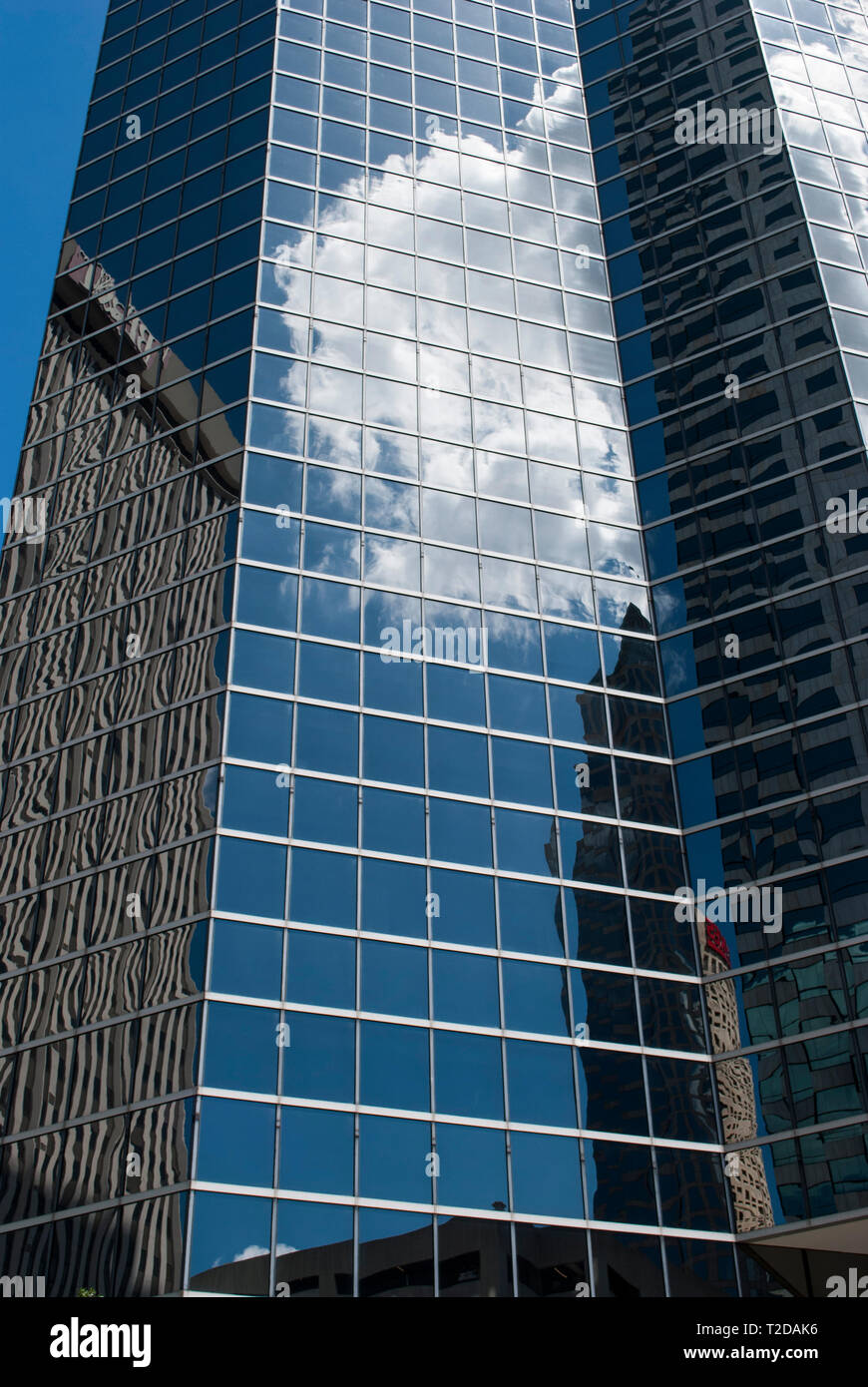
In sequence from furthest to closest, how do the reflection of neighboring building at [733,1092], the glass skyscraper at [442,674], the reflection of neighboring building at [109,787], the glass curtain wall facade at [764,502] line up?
the glass curtain wall facade at [764,502]
the reflection of neighboring building at [733,1092]
the glass skyscraper at [442,674]
the reflection of neighboring building at [109,787]

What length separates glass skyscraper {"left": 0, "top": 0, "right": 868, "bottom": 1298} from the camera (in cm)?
3316

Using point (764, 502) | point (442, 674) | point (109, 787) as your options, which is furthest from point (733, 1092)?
point (109, 787)

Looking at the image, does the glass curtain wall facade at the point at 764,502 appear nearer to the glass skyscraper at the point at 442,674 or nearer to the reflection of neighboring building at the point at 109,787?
the glass skyscraper at the point at 442,674

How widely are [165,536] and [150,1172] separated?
61.0 feet

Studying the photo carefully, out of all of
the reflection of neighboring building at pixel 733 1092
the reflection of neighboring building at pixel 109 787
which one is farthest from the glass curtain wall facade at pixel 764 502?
the reflection of neighboring building at pixel 109 787

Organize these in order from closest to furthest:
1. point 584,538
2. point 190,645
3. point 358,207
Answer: point 190,645 < point 584,538 < point 358,207

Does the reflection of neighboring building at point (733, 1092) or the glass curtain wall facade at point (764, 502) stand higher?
the glass curtain wall facade at point (764, 502)

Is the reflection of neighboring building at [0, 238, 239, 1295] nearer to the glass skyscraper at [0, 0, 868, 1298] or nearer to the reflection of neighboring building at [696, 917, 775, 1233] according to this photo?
the glass skyscraper at [0, 0, 868, 1298]

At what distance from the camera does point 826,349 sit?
45250 mm

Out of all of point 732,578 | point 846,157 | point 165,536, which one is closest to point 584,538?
point 732,578

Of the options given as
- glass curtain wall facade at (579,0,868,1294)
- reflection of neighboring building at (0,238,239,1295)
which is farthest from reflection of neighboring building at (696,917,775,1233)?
reflection of neighboring building at (0,238,239,1295)

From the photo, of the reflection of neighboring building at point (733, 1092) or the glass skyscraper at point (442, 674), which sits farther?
the reflection of neighboring building at point (733, 1092)

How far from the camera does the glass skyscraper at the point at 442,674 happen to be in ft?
109
